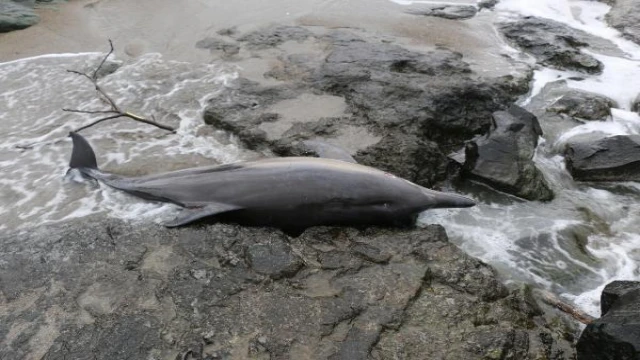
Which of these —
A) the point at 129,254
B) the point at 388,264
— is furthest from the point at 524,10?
the point at 129,254

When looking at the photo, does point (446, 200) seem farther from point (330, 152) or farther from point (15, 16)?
point (15, 16)

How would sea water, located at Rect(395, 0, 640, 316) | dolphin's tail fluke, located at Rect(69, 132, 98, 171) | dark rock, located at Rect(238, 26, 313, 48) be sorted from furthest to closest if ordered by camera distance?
dark rock, located at Rect(238, 26, 313, 48) → dolphin's tail fluke, located at Rect(69, 132, 98, 171) → sea water, located at Rect(395, 0, 640, 316)

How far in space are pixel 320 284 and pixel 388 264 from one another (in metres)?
0.58

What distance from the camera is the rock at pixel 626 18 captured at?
30.6 ft

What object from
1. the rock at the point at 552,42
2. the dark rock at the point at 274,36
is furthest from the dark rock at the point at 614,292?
the dark rock at the point at 274,36

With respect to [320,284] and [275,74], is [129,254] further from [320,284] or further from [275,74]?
[275,74]

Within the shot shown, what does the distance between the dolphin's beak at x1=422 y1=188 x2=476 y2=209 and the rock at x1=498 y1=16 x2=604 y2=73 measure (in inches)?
183

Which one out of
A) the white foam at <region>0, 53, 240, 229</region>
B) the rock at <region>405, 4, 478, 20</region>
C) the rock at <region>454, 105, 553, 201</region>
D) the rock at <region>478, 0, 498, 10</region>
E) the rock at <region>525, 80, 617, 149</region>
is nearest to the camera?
the white foam at <region>0, 53, 240, 229</region>

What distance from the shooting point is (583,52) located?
27.9ft

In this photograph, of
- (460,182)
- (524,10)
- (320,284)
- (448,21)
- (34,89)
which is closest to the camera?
→ (320,284)

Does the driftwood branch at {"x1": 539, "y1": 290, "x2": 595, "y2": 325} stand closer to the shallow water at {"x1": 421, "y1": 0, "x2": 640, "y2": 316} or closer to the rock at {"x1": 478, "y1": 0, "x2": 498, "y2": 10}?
the shallow water at {"x1": 421, "y1": 0, "x2": 640, "y2": 316}

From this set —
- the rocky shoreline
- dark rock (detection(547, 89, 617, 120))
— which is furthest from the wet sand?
the rocky shoreline

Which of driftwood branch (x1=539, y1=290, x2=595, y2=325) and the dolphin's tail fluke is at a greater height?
the dolphin's tail fluke

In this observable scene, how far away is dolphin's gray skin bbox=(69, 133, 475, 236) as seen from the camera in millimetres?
4309
